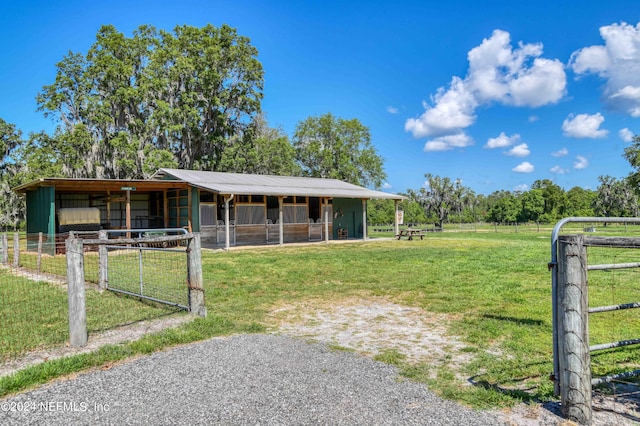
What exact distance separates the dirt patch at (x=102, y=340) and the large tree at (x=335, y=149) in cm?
3674

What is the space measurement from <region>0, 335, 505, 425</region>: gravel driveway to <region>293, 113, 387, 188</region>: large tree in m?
38.2

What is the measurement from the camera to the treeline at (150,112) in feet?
96.5

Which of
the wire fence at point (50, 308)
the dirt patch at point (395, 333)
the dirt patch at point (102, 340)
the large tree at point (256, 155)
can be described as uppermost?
the large tree at point (256, 155)

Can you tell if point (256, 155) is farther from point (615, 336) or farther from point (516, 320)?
point (615, 336)

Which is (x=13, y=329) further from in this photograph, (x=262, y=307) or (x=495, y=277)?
(x=495, y=277)

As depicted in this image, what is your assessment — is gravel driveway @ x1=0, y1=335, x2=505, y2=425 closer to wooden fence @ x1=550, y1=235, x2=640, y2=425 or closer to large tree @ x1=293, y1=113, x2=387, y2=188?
wooden fence @ x1=550, y1=235, x2=640, y2=425

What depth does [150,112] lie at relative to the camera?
105 ft

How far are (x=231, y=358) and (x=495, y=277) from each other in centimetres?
718

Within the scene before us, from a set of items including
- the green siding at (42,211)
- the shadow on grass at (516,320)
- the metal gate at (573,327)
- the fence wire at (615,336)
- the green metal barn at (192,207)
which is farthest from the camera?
the green metal barn at (192,207)

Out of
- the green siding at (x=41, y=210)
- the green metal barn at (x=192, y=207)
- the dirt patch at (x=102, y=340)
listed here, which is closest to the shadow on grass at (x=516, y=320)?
the dirt patch at (x=102, y=340)

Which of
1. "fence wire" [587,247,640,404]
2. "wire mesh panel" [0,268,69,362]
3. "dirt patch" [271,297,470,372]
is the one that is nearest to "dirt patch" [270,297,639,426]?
"dirt patch" [271,297,470,372]

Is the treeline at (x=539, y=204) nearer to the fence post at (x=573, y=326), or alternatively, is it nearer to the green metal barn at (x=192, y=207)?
the green metal barn at (x=192, y=207)

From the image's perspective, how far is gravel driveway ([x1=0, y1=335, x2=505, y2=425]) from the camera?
2.90m

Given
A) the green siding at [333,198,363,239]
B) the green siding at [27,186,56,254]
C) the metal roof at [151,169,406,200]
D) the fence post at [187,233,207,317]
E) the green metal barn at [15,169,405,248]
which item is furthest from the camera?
the green siding at [333,198,363,239]
